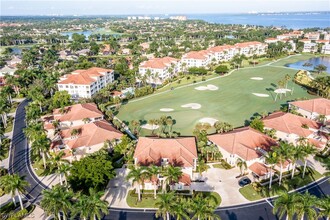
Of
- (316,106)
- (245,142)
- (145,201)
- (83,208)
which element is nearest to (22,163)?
(83,208)

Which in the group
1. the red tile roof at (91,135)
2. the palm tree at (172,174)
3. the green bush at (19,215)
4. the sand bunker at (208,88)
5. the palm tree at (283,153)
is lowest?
the green bush at (19,215)

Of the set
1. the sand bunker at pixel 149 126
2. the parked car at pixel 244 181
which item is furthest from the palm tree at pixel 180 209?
the sand bunker at pixel 149 126

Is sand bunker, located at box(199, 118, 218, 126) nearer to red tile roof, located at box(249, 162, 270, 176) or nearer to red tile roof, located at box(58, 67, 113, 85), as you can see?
red tile roof, located at box(249, 162, 270, 176)

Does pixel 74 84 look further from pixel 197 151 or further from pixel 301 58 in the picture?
pixel 301 58

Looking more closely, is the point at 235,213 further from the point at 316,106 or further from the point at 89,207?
the point at 316,106

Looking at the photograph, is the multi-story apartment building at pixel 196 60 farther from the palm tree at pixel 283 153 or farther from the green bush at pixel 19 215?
the green bush at pixel 19 215

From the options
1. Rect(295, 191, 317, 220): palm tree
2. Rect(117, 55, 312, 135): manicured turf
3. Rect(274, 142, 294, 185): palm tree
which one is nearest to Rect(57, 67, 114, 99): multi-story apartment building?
Rect(117, 55, 312, 135): manicured turf
